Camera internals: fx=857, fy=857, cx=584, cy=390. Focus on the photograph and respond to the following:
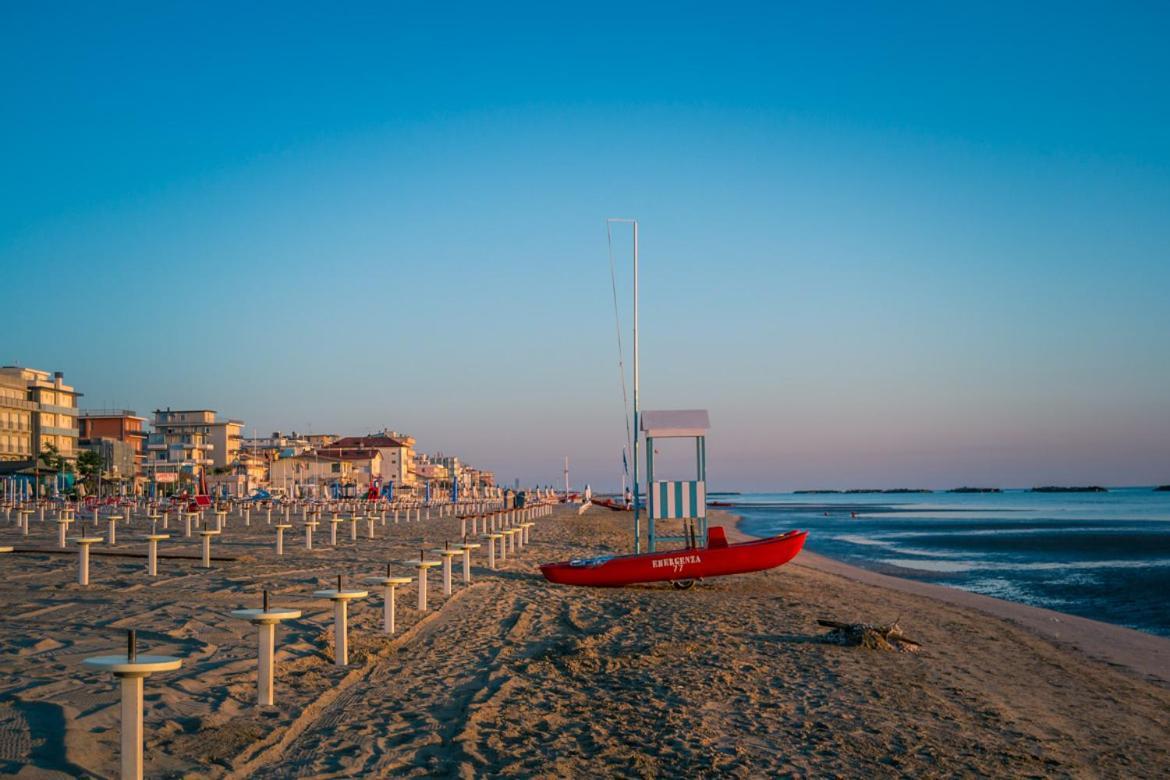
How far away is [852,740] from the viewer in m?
6.29

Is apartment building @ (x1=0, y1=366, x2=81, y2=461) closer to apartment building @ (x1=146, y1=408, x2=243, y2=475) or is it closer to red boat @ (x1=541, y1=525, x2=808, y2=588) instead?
apartment building @ (x1=146, y1=408, x2=243, y2=475)

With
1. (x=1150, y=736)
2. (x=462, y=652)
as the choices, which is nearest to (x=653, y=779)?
(x=462, y=652)

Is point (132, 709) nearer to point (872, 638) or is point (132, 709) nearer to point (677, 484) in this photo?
point (872, 638)

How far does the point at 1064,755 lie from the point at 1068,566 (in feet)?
69.8

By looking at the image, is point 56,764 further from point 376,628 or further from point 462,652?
point 376,628

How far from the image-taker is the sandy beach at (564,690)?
5480mm

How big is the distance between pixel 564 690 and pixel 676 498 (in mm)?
8673

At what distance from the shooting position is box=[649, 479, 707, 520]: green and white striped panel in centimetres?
1573

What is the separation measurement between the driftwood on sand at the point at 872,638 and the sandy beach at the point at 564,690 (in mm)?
238

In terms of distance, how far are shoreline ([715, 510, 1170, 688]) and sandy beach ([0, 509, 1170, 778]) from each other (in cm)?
9

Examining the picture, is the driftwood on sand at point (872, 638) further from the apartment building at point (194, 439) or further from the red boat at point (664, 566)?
the apartment building at point (194, 439)

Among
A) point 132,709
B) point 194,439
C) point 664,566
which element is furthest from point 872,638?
point 194,439

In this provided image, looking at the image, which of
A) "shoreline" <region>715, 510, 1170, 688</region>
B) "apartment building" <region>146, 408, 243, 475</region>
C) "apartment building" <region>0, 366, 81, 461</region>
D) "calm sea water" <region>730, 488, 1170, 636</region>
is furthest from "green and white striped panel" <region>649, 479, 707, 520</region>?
"apartment building" <region>146, 408, 243, 475</region>

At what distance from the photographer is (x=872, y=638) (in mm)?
10078
